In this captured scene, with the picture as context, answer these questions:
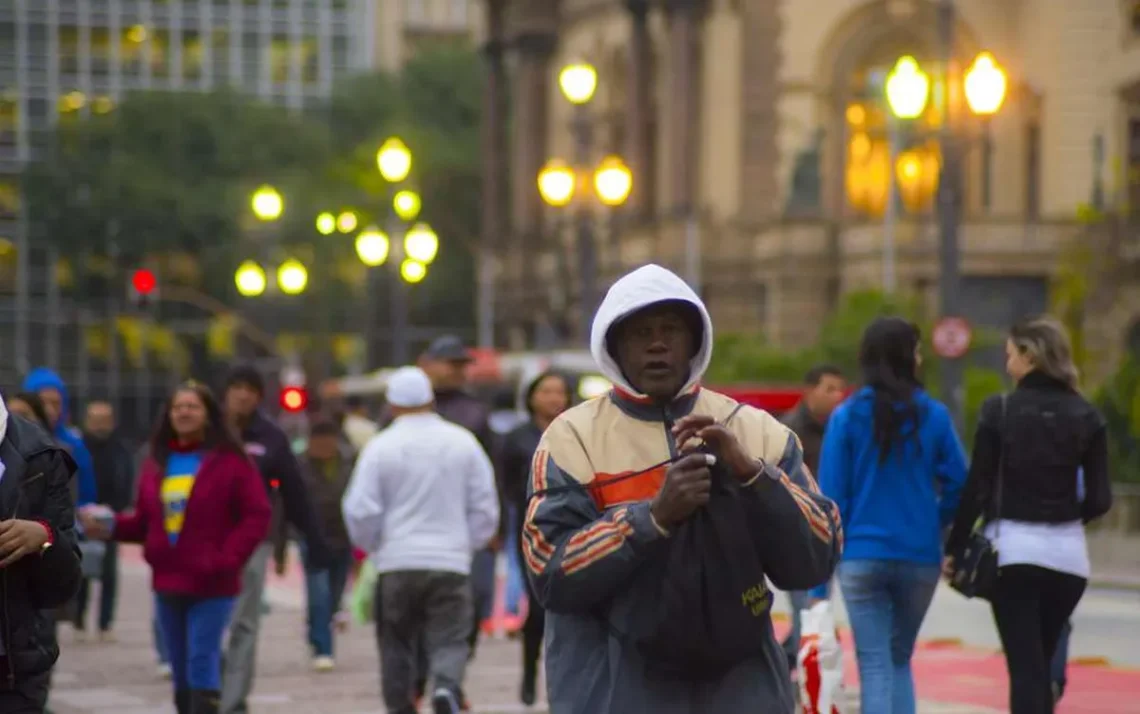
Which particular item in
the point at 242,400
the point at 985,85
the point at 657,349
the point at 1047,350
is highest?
the point at 985,85

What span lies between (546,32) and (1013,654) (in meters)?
65.2

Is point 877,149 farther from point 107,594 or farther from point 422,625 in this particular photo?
point 422,625

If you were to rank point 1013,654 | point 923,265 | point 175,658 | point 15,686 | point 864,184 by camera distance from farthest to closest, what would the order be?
point 864,184, point 923,265, point 175,658, point 1013,654, point 15,686

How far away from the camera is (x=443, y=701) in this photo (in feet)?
40.8

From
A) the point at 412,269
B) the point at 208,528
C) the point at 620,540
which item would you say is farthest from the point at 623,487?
the point at 412,269

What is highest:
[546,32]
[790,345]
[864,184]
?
[546,32]

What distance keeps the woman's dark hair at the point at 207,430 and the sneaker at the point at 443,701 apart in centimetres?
147

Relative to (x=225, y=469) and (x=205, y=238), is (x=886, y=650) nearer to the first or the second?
(x=225, y=469)

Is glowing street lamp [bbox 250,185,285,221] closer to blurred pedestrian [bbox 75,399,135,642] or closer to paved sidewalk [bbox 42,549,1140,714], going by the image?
blurred pedestrian [bbox 75,399,135,642]

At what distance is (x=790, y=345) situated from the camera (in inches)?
2387

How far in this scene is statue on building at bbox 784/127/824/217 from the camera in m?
61.1

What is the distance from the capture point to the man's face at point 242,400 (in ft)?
47.3

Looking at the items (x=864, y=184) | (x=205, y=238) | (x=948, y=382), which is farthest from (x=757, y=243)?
(x=948, y=382)

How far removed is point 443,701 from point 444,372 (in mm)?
4058
